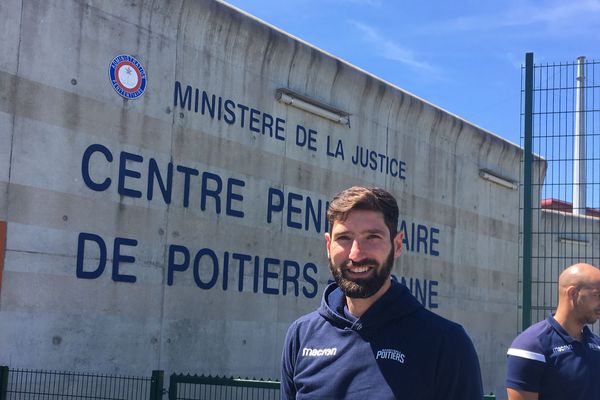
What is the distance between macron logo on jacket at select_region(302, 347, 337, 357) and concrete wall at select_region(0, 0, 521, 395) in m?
5.60

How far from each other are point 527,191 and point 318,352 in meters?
7.24

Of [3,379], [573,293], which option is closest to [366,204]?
[573,293]

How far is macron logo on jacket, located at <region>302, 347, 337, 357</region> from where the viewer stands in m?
2.79

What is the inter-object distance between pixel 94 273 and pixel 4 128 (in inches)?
71.5

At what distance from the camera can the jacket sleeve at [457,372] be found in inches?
101

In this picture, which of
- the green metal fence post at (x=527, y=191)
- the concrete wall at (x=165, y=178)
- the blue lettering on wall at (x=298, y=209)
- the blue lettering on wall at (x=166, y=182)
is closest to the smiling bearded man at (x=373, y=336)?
the concrete wall at (x=165, y=178)

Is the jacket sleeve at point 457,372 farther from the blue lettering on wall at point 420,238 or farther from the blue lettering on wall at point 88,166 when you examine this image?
the blue lettering on wall at point 420,238

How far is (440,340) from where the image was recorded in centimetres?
262

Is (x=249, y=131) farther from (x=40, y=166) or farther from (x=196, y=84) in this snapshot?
(x=40, y=166)

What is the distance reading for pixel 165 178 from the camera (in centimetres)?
940

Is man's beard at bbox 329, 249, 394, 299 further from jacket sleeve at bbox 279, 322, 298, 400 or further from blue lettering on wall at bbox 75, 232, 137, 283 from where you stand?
blue lettering on wall at bbox 75, 232, 137, 283

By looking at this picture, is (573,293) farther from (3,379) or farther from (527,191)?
(3,379)

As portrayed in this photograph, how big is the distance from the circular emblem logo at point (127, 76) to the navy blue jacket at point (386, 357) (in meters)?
6.59

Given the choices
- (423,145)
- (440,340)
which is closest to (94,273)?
(440,340)
